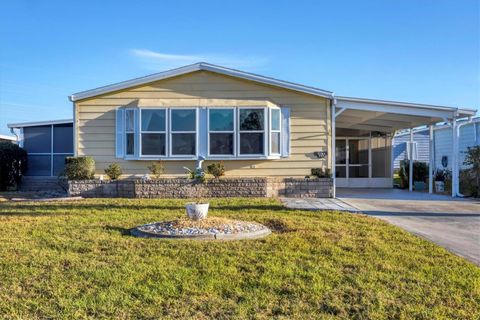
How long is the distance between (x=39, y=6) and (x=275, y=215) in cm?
879

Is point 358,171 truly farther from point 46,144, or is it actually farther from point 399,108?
point 46,144

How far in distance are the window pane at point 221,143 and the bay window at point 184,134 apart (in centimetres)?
58

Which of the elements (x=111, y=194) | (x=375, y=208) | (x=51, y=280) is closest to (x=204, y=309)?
(x=51, y=280)

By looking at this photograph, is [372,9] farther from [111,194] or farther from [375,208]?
[111,194]

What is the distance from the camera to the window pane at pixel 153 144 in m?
12.7

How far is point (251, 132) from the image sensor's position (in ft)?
41.5

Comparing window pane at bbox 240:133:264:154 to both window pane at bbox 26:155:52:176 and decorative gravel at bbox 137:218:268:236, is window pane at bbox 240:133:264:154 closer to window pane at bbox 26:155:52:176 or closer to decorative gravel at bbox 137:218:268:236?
decorative gravel at bbox 137:218:268:236

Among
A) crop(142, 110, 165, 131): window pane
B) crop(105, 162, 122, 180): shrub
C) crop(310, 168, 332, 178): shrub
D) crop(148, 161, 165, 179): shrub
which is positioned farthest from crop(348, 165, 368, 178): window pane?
crop(105, 162, 122, 180): shrub

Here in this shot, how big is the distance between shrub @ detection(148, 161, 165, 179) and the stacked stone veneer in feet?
1.87

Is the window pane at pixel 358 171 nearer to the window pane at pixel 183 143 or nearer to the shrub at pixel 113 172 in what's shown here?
the window pane at pixel 183 143

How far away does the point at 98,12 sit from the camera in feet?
40.3

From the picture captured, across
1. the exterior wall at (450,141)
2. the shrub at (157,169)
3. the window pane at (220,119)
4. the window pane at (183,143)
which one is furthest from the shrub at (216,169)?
the exterior wall at (450,141)

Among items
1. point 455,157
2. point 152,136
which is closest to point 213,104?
point 152,136

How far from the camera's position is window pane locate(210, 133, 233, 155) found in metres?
12.7
